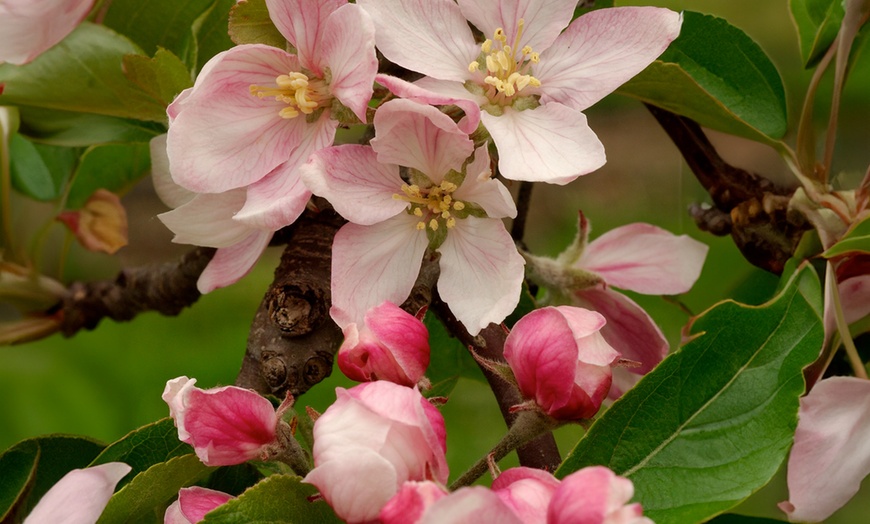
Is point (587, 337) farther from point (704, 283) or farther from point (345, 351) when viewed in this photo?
point (704, 283)

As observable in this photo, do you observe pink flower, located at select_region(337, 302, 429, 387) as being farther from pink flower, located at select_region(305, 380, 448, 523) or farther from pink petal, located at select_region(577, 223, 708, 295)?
pink petal, located at select_region(577, 223, 708, 295)

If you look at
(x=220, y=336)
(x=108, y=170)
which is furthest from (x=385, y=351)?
(x=220, y=336)

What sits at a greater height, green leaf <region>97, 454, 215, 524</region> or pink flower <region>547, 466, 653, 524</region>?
pink flower <region>547, 466, 653, 524</region>

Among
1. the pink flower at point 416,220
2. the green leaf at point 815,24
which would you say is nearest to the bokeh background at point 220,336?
the green leaf at point 815,24

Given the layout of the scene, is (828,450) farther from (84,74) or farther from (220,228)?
(84,74)

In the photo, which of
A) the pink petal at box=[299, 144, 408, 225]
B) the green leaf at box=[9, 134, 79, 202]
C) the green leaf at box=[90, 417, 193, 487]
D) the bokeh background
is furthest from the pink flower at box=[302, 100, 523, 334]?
the green leaf at box=[9, 134, 79, 202]

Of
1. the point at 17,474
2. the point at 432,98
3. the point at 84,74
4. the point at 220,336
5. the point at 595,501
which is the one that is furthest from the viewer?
the point at 220,336
